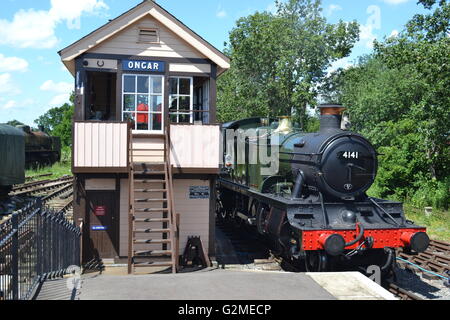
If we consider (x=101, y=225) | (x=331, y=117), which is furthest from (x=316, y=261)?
(x=101, y=225)

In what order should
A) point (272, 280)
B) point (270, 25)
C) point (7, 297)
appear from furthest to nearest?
point (270, 25) → point (272, 280) → point (7, 297)

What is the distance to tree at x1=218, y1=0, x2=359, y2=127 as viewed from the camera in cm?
2862

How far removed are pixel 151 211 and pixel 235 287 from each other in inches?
155

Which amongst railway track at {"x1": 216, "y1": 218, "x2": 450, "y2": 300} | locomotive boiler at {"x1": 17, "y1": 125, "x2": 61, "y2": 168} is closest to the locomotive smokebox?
railway track at {"x1": 216, "y1": 218, "x2": 450, "y2": 300}

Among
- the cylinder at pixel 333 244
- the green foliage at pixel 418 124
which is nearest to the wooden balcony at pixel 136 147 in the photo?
the cylinder at pixel 333 244

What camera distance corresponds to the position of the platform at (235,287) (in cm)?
573

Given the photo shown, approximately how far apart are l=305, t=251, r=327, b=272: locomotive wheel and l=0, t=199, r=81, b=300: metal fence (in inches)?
182

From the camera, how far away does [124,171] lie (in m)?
10.3

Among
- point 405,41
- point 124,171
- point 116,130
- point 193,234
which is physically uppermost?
point 405,41

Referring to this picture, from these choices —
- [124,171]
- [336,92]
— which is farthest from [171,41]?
[336,92]

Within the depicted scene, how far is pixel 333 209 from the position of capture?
955 cm

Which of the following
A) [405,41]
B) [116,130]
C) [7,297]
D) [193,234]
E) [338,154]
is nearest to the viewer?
[7,297]

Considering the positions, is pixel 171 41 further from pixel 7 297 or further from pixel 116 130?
pixel 7 297

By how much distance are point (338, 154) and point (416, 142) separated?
11392 mm
